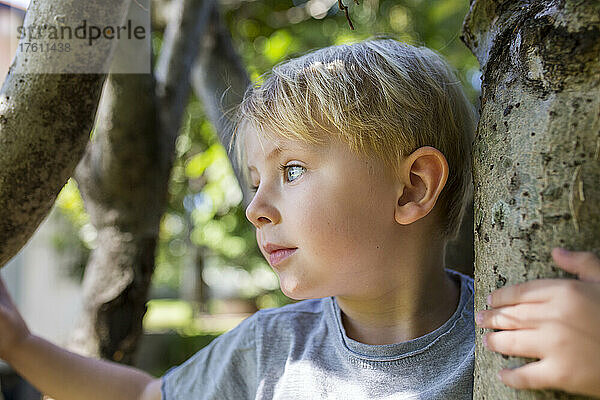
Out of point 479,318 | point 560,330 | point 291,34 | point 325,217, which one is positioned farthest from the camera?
point 291,34

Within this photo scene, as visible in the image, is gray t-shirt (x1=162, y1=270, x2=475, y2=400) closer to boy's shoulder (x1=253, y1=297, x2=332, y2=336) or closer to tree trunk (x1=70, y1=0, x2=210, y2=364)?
boy's shoulder (x1=253, y1=297, x2=332, y2=336)

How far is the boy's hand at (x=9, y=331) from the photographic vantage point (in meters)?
1.62

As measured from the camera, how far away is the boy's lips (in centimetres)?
135

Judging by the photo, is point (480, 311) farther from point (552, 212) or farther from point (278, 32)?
point (278, 32)

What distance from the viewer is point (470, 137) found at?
5.06 feet

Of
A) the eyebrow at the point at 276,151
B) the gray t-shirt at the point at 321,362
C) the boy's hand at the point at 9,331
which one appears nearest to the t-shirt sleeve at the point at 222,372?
the gray t-shirt at the point at 321,362

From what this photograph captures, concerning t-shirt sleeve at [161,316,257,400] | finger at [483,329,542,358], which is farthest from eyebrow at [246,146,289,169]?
finger at [483,329,542,358]

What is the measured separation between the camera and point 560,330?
0.82 metres

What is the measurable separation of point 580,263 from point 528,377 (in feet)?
0.58

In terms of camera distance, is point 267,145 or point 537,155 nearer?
point 537,155

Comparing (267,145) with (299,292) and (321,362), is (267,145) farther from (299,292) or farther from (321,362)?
(321,362)

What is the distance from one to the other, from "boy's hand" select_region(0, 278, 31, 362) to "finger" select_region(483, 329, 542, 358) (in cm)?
129

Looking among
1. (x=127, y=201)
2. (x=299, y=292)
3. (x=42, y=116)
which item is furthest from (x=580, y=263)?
(x=127, y=201)

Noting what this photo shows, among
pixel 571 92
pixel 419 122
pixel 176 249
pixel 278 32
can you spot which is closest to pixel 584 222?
pixel 571 92
